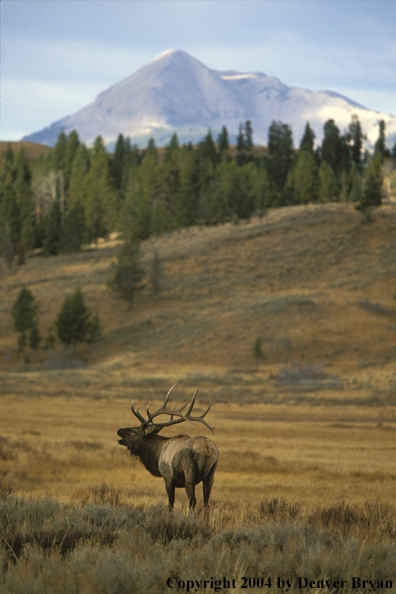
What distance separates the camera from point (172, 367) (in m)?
41.7

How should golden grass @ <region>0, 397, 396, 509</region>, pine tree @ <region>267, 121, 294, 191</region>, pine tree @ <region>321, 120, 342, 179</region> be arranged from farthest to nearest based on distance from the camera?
pine tree @ <region>321, 120, 342, 179</region> < pine tree @ <region>267, 121, 294, 191</region> < golden grass @ <region>0, 397, 396, 509</region>

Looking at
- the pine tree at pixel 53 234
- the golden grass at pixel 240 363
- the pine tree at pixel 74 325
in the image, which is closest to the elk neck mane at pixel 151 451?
the golden grass at pixel 240 363

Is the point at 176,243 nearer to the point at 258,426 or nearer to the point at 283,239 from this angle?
the point at 283,239

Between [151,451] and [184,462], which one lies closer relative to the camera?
[184,462]

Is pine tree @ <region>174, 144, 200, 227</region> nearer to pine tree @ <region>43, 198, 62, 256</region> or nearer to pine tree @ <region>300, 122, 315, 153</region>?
pine tree @ <region>43, 198, 62, 256</region>

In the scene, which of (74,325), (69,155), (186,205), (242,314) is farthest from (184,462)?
(69,155)

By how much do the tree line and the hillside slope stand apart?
12.1ft

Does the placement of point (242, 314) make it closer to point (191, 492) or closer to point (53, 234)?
point (191, 492)

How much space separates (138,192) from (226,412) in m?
68.8

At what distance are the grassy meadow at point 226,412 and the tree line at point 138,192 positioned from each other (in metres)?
3.74

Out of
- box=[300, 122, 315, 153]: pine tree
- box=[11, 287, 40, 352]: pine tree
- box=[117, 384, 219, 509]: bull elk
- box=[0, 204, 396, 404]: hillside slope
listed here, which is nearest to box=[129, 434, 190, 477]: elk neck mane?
box=[117, 384, 219, 509]: bull elk

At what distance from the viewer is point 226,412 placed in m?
26.1

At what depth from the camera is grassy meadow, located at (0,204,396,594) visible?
174 inches

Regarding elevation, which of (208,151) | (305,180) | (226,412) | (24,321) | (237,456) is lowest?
(226,412)
